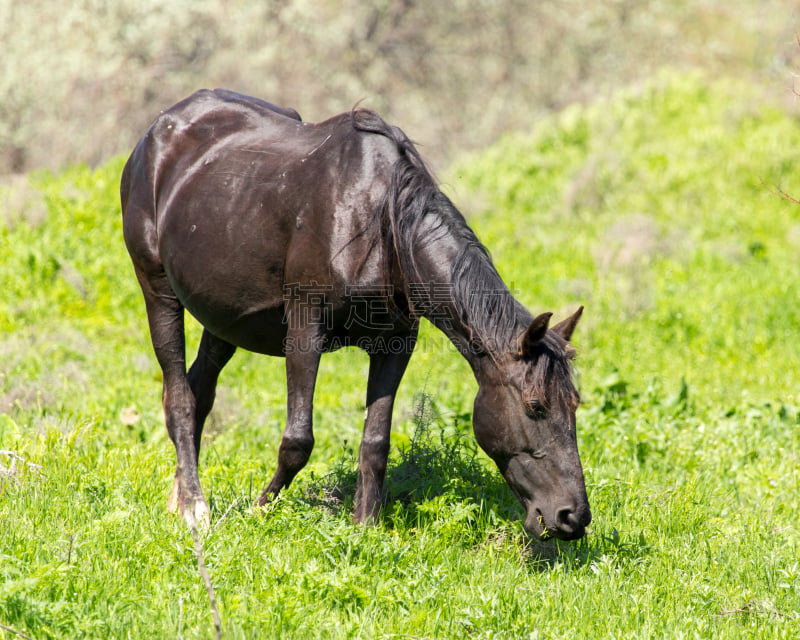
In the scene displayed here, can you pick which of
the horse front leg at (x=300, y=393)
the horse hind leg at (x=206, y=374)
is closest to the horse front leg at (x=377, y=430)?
the horse front leg at (x=300, y=393)

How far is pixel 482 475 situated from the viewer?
5371mm

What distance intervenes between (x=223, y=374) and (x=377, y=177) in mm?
4570

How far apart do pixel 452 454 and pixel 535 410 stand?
1271 millimetres

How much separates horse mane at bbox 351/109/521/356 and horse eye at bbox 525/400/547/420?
298 millimetres

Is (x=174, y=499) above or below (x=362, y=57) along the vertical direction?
below

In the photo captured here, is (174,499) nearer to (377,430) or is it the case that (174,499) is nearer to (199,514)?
(199,514)

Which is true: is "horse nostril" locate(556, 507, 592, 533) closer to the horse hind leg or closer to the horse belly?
the horse belly

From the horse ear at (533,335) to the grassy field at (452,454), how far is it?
1066mm

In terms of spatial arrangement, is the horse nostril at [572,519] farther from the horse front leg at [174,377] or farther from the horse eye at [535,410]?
the horse front leg at [174,377]

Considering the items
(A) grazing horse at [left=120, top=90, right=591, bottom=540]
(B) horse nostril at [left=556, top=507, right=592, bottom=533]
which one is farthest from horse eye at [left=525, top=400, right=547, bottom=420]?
(B) horse nostril at [left=556, top=507, right=592, bottom=533]

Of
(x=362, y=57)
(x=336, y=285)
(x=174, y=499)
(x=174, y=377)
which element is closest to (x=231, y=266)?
(x=336, y=285)

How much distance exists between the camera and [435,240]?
14.8 ft

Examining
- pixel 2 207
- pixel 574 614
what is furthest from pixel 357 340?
pixel 2 207

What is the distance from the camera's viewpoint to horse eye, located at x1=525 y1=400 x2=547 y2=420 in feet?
13.6
